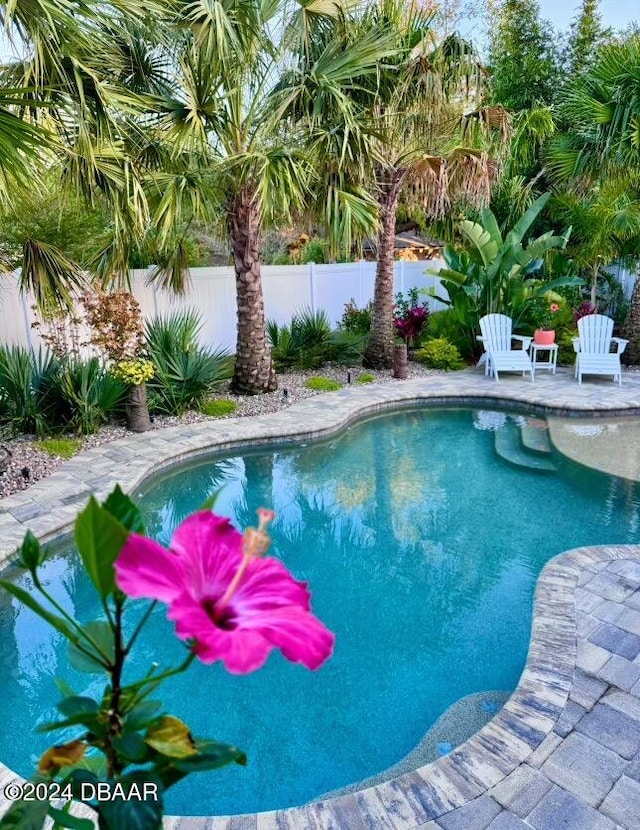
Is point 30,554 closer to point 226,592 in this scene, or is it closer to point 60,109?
point 226,592

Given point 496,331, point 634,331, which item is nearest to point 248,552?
point 496,331

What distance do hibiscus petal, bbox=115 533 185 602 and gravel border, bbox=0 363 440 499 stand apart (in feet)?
20.1

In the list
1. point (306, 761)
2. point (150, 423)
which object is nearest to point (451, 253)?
point (150, 423)

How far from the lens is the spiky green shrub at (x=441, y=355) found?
1157 centimetres

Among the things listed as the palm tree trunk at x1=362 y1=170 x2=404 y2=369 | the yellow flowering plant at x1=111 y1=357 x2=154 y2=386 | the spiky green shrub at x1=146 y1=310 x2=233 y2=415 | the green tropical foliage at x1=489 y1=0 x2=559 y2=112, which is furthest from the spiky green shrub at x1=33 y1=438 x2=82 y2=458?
the green tropical foliage at x1=489 y1=0 x2=559 y2=112

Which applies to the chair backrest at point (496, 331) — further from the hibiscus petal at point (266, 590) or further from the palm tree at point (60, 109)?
the hibiscus petal at point (266, 590)

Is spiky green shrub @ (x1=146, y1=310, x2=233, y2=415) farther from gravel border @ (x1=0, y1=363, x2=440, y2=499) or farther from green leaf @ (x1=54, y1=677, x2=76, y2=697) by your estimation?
green leaf @ (x1=54, y1=677, x2=76, y2=697)

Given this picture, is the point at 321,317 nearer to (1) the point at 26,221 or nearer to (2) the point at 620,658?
(1) the point at 26,221

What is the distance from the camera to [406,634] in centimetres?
419

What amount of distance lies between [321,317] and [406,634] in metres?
7.97

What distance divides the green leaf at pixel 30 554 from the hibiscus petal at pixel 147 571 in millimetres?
163

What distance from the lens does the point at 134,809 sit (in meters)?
0.70

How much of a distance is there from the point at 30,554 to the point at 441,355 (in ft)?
36.8

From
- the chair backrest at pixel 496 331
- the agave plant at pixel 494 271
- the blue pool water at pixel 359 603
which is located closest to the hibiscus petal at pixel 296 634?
the blue pool water at pixel 359 603
